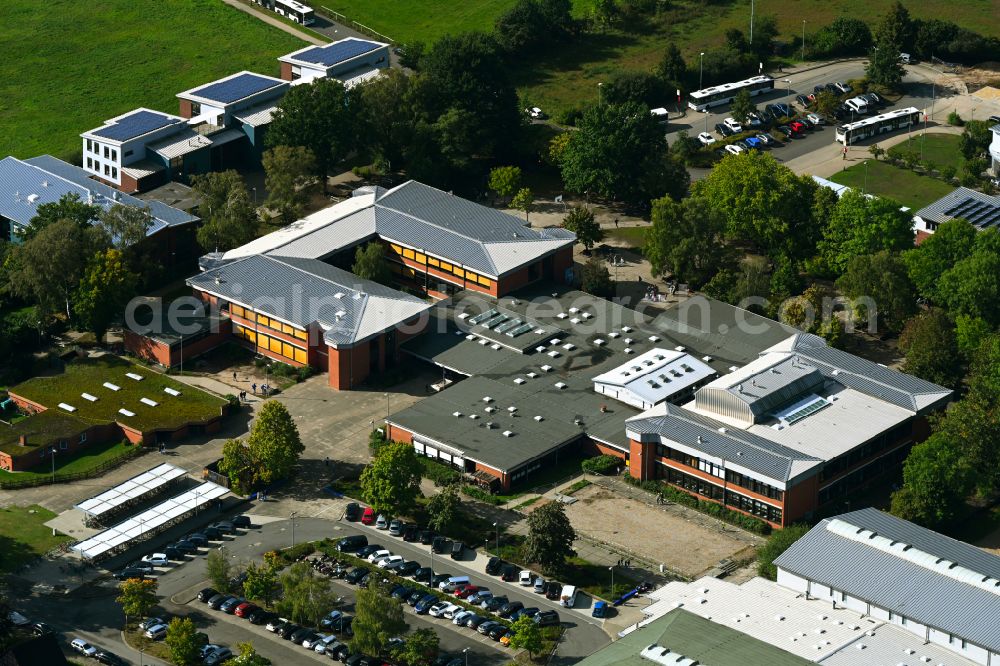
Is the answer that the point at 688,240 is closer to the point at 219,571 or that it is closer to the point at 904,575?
the point at 904,575

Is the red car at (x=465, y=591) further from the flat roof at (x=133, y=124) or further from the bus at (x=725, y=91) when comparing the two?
the bus at (x=725, y=91)

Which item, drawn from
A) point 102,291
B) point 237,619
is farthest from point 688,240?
point 237,619

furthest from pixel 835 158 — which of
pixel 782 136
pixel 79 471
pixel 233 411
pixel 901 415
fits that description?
pixel 79 471

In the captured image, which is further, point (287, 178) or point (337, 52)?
point (337, 52)

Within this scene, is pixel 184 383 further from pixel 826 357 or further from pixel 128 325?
pixel 826 357

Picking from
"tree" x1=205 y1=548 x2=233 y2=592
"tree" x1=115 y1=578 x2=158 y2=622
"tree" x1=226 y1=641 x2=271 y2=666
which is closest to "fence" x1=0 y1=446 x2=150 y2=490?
"tree" x1=205 y1=548 x2=233 y2=592

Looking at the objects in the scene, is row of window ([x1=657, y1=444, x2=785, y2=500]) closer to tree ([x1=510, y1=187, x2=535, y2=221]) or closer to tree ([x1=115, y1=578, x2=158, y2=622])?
tree ([x1=115, y1=578, x2=158, y2=622])
